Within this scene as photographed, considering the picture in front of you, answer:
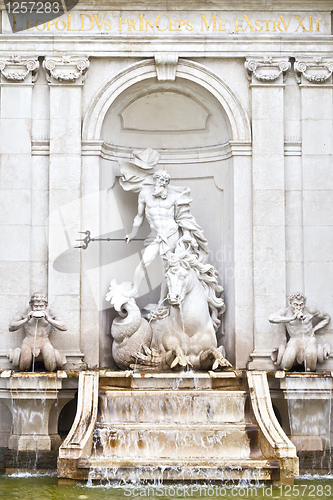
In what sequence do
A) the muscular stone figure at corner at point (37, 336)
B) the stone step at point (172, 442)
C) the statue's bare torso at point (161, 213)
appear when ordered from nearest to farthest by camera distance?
the stone step at point (172, 442) < the muscular stone figure at corner at point (37, 336) < the statue's bare torso at point (161, 213)

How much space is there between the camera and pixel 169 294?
1391cm

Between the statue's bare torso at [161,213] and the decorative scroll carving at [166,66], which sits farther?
the statue's bare torso at [161,213]

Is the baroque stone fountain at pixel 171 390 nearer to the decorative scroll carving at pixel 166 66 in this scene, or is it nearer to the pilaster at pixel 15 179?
the decorative scroll carving at pixel 166 66

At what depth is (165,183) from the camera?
15.0 meters

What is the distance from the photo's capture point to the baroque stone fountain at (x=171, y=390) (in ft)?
37.3

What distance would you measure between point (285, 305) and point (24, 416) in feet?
14.2

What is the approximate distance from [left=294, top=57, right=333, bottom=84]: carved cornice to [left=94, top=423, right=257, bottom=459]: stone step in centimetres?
593

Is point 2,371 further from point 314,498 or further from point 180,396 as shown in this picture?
point 314,498

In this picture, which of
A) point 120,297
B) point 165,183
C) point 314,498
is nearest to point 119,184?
point 165,183

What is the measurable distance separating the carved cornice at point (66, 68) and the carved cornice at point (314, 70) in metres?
3.41

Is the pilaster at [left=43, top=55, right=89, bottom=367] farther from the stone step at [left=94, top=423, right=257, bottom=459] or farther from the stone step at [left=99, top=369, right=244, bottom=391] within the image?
the stone step at [left=94, top=423, right=257, bottom=459]

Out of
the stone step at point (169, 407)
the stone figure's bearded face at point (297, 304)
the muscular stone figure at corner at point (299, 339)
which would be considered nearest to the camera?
the stone step at point (169, 407)

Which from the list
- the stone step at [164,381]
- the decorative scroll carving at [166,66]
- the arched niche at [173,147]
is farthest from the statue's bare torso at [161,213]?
the stone step at [164,381]

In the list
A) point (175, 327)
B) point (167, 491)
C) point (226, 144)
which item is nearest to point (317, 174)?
point (226, 144)
